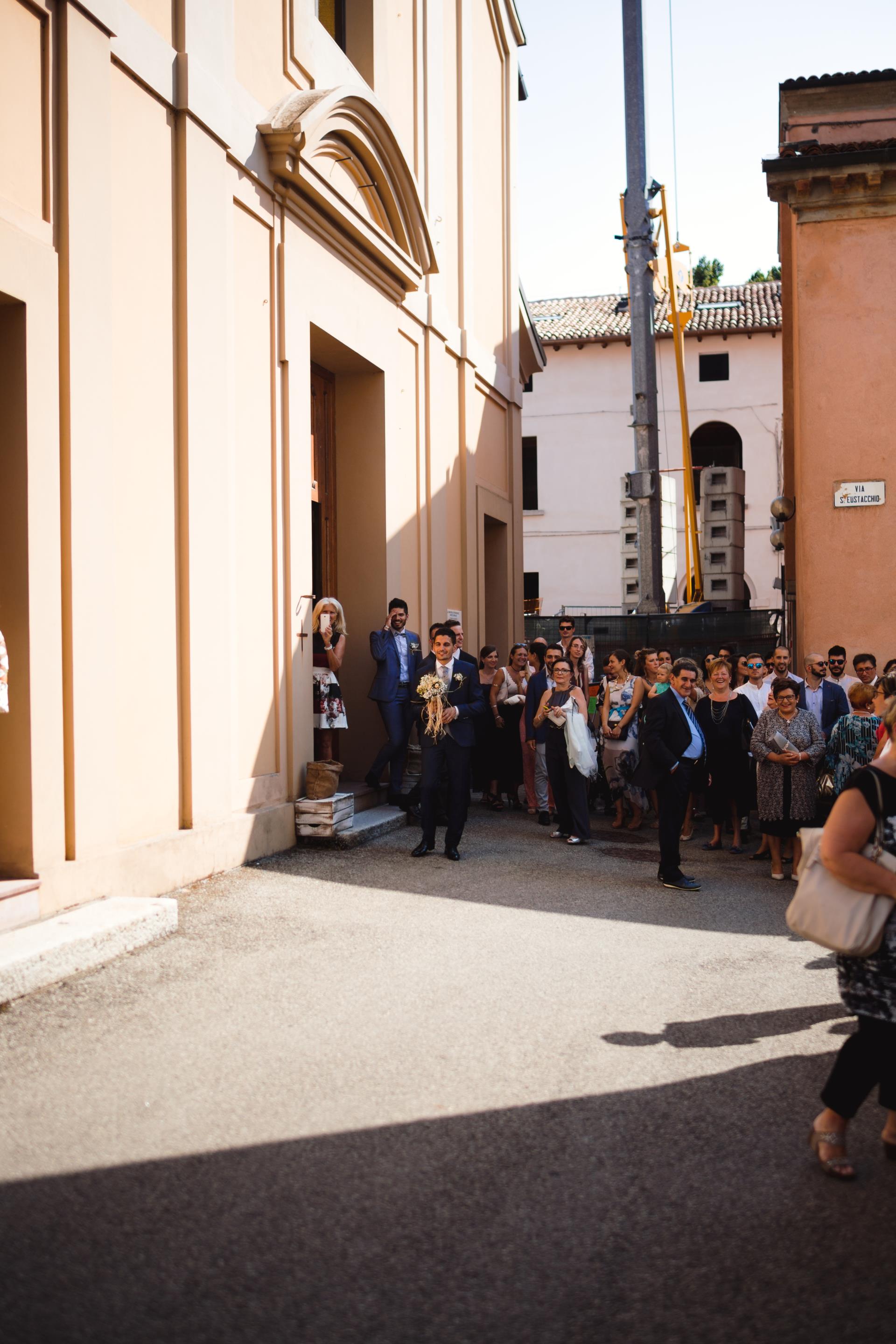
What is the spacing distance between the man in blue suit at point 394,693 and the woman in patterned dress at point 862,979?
314 inches

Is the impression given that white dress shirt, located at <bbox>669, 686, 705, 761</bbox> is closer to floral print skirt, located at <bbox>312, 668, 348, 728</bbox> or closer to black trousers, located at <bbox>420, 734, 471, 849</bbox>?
black trousers, located at <bbox>420, 734, 471, 849</bbox>

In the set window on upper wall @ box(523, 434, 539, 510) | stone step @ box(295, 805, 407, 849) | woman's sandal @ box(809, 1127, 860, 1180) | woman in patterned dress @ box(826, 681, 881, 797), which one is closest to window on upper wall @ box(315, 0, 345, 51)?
stone step @ box(295, 805, 407, 849)

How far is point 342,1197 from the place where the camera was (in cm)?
373

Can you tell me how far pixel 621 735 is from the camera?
12.4 m

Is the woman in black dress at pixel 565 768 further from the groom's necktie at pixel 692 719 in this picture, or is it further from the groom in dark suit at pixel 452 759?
the groom's necktie at pixel 692 719

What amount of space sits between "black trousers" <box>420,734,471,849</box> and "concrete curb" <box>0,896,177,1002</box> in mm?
3167

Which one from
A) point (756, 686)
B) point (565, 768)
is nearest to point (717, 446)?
point (756, 686)

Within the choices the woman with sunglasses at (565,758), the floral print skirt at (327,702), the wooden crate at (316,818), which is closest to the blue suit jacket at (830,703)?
the woman with sunglasses at (565,758)

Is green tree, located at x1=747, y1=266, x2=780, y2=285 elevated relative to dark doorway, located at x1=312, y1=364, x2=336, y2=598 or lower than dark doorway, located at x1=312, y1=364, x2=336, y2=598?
elevated

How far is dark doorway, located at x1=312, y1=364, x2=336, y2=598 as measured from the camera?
12.4 metres

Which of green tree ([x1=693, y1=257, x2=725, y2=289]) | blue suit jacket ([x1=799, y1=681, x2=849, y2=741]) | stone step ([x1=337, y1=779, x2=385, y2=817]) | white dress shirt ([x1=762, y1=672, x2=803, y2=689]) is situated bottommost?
stone step ([x1=337, y1=779, x2=385, y2=817])

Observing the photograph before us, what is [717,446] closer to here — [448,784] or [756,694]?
[756,694]

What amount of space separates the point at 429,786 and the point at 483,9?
12.4 m

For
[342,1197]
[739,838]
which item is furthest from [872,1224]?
[739,838]
